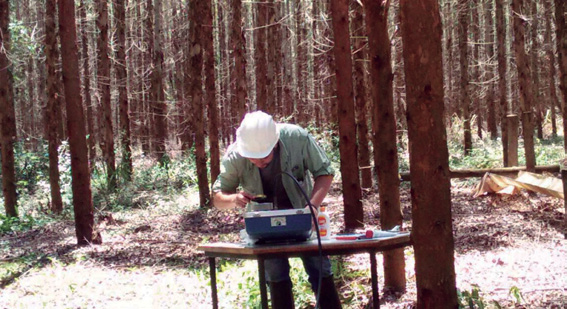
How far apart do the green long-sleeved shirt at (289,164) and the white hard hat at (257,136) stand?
0.80 ft

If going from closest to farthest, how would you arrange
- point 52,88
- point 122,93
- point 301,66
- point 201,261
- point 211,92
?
point 201,261, point 211,92, point 52,88, point 122,93, point 301,66

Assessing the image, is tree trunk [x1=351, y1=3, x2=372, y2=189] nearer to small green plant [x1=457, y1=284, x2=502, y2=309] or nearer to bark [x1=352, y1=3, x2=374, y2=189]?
bark [x1=352, y1=3, x2=374, y2=189]

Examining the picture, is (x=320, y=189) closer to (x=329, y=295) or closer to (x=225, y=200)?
(x=225, y=200)

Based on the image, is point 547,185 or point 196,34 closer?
point 547,185

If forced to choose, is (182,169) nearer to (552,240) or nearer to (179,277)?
(179,277)

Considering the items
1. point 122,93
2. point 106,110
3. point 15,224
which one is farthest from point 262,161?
point 122,93

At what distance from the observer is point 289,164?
13.7 ft

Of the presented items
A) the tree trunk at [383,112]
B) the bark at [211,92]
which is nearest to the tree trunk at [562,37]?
the bark at [211,92]

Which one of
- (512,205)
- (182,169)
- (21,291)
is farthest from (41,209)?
(512,205)

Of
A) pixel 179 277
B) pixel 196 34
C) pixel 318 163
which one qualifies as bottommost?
pixel 179 277

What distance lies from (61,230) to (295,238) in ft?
30.2

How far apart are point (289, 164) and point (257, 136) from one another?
44cm

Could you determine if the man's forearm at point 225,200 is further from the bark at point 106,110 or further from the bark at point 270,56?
the bark at point 270,56

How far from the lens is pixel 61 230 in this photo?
38.1 ft
